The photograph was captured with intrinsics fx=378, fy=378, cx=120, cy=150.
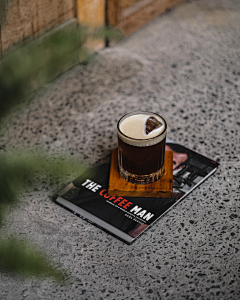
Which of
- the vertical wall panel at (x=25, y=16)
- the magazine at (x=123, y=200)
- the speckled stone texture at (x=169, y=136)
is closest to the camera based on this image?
the speckled stone texture at (x=169, y=136)

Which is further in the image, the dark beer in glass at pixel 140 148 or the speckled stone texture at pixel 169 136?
the dark beer in glass at pixel 140 148

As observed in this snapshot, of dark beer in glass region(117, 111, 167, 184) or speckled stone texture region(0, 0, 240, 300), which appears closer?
speckled stone texture region(0, 0, 240, 300)

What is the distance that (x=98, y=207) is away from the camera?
1.15 m

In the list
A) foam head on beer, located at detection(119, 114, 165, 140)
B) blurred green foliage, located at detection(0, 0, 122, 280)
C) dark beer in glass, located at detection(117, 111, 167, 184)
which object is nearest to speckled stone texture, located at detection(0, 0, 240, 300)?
dark beer in glass, located at detection(117, 111, 167, 184)

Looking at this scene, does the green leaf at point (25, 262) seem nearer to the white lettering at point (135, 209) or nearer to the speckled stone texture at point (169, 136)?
the speckled stone texture at point (169, 136)

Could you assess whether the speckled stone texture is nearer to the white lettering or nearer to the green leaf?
the white lettering

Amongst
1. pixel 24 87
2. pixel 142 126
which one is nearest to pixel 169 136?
pixel 142 126

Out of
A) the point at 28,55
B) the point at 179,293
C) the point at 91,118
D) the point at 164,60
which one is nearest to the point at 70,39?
the point at 28,55

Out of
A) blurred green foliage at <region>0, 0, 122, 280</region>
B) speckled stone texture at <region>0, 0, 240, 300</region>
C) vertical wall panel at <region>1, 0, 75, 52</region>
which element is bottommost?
speckled stone texture at <region>0, 0, 240, 300</region>

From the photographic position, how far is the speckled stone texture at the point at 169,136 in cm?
98

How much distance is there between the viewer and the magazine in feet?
3.60

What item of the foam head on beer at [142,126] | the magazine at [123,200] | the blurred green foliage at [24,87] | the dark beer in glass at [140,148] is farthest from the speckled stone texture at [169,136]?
the blurred green foliage at [24,87]

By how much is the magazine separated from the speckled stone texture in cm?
3

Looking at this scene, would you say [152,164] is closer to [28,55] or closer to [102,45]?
[28,55]
